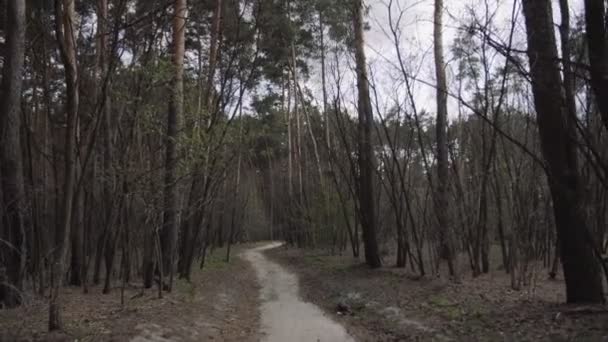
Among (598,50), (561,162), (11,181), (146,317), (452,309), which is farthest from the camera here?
(452,309)

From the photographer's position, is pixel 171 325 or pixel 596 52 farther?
pixel 171 325

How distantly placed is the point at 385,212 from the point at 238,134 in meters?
7.81

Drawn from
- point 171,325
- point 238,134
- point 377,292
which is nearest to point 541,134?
point 377,292

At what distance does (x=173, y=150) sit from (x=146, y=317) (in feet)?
11.1

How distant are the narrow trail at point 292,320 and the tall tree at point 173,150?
2284mm

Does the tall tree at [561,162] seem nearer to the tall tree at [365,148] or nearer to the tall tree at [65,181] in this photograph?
the tall tree at [65,181]

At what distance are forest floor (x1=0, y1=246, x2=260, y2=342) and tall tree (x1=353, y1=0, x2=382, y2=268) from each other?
3.79m

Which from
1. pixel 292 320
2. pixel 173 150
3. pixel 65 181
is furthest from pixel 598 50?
pixel 173 150

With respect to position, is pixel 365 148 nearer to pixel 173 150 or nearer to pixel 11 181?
pixel 173 150

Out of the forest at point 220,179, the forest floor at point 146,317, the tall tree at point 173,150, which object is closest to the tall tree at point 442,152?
the forest at point 220,179

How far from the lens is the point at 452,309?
7109mm

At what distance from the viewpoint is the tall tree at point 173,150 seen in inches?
335

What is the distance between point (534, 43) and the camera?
6.30 meters

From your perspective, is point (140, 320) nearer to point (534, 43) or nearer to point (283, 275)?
point (534, 43)
